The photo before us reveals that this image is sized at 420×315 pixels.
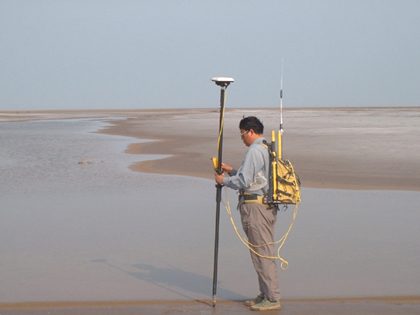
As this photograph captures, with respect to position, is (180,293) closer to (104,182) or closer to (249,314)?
(249,314)

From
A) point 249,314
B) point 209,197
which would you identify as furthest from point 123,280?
point 209,197

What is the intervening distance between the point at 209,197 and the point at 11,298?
517 centimetres

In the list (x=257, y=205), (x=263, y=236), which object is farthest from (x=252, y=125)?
(x=263, y=236)

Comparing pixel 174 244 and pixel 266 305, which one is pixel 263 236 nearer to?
pixel 266 305

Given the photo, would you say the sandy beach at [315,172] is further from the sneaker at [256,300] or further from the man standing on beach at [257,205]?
the man standing on beach at [257,205]

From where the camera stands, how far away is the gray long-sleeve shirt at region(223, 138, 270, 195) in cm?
420

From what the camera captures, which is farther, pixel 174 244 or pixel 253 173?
pixel 174 244

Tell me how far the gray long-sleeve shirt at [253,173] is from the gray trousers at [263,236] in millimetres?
162

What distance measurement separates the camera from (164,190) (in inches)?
411

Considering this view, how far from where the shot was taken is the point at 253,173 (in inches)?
166

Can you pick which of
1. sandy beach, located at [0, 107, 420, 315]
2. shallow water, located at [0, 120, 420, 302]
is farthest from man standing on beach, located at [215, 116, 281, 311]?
shallow water, located at [0, 120, 420, 302]

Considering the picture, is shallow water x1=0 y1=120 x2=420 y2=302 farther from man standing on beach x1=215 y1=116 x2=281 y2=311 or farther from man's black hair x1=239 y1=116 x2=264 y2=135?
man's black hair x1=239 y1=116 x2=264 y2=135

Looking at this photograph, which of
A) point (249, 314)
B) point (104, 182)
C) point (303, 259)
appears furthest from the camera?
point (104, 182)

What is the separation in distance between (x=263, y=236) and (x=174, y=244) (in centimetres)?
248
